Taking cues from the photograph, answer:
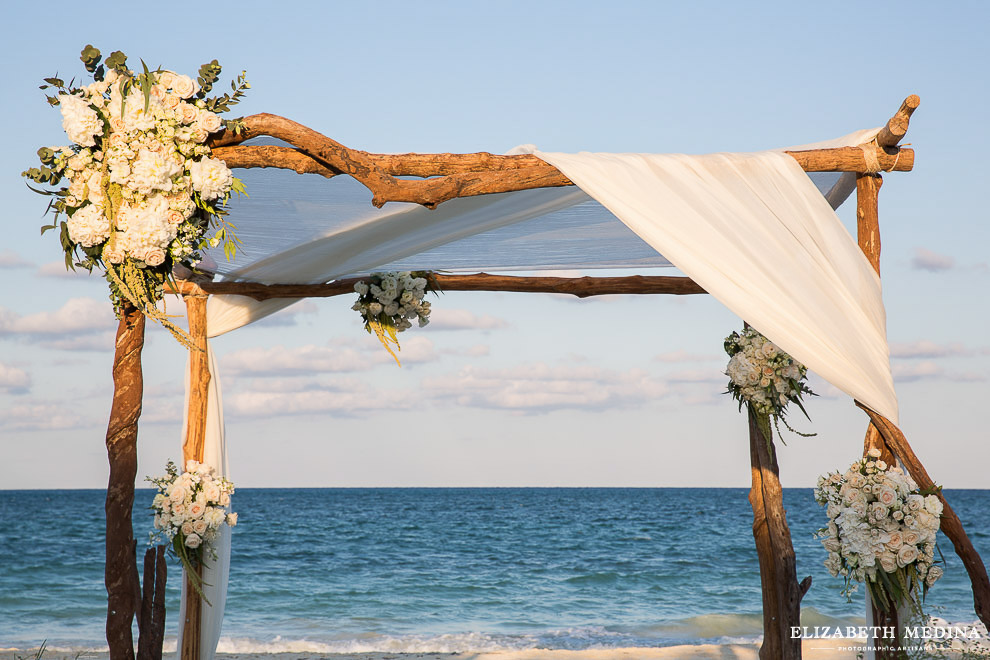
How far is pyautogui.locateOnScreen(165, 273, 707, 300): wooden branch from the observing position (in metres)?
4.59

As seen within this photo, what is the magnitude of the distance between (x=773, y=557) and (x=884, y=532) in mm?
1361

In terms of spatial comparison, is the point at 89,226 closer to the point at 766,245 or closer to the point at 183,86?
the point at 183,86

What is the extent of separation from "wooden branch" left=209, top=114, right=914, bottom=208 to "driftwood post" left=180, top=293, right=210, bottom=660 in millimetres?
→ 1799

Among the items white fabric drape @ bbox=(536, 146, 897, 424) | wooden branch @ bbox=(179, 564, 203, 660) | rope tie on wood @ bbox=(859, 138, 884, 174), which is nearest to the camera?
white fabric drape @ bbox=(536, 146, 897, 424)

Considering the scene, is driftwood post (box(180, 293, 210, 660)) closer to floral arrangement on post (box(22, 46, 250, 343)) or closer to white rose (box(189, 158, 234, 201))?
floral arrangement on post (box(22, 46, 250, 343))

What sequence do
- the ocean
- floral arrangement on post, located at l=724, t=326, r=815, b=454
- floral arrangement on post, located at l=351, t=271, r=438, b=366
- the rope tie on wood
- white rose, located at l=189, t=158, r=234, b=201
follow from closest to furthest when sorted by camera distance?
white rose, located at l=189, t=158, r=234, b=201
the rope tie on wood
floral arrangement on post, located at l=724, t=326, r=815, b=454
floral arrangement on post, located at l=351, t=271, r=438, b=366
the ocean

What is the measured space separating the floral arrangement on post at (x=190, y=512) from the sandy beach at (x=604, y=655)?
3541 millimetres

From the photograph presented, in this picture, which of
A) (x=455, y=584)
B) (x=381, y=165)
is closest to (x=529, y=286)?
(x=381, y=165)

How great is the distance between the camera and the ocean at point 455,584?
9.41 m

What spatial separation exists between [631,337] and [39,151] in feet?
52.0

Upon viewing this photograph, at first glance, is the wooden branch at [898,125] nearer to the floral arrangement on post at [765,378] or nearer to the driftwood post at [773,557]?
the floral arrangement on post at [765,378]

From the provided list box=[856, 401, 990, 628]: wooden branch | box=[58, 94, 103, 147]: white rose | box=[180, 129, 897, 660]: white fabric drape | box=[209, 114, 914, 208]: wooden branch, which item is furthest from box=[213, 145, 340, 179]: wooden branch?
box=[856, 401, 990, 628]: wooden branch

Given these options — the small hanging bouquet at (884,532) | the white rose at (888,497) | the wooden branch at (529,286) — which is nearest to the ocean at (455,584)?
the wooden branch at (529,286)

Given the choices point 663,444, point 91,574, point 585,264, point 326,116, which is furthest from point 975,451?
point 91,574
